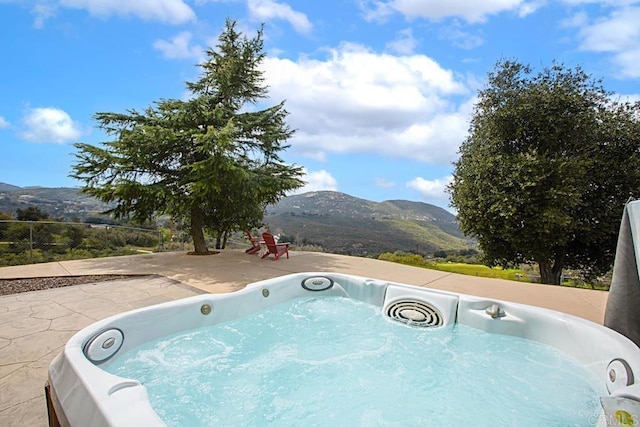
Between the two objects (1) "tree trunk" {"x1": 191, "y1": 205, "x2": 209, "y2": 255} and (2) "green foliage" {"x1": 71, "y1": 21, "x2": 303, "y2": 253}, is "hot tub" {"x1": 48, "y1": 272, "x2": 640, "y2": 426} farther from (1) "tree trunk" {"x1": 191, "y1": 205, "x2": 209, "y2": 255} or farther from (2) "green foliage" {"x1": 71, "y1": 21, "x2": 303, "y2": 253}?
(1) "tree trunk" {"x1": 191, "y1": 205, "x2": 209, "y2": 255}

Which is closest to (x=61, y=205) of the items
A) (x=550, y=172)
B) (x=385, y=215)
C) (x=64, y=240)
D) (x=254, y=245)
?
(x=64, y=240)

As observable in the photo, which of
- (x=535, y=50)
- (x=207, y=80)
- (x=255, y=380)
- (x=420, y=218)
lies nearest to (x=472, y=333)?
(x=255, y=380)

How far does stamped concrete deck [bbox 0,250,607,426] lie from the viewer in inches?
103

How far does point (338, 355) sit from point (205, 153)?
20.4ft

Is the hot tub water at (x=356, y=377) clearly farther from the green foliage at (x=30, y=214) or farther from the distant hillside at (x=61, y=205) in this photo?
the green foliage at (x=30, y=214)

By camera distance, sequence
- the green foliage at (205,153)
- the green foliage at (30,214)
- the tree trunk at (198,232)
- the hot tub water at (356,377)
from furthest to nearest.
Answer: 1. the green foliage at (30,214)
2. the tree trunk at (198,232)
3. the green foliage at (205,153)
4. the hot tub water at (356,377)

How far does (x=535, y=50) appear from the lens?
970cm

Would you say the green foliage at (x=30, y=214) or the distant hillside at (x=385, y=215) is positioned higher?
the distant hillside at (x=385, y=215)

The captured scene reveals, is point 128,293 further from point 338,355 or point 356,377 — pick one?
point 356,377

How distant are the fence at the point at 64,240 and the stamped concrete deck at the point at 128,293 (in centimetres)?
130

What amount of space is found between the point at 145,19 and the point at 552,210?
1036 cm

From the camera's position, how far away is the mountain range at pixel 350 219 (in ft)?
34.2

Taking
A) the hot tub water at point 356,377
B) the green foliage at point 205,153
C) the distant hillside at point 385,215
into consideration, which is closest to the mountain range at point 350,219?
the distant hillside at point 385,215

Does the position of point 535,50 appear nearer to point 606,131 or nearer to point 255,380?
point 606,131
